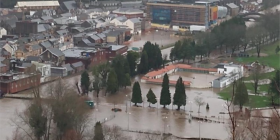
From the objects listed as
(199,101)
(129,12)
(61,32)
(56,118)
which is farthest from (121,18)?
(56,118)

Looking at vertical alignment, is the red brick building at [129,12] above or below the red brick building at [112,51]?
above

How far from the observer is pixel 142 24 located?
1267 cm

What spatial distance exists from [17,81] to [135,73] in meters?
1.75

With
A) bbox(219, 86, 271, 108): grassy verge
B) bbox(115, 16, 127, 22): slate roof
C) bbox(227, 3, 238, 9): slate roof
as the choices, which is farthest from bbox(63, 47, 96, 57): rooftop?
bbox(227, 3, 238, 9): slate roof

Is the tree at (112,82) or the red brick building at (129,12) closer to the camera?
the tree at (112,82)

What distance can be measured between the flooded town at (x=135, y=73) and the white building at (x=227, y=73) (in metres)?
0.01

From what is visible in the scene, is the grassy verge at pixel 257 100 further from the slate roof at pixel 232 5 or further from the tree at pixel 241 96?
the slate roof at pixel 232 5

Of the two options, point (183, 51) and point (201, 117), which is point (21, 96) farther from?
point (183, 51)

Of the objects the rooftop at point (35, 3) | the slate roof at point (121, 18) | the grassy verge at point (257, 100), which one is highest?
the rooftop at point (35, 3)

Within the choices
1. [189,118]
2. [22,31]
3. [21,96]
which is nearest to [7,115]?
[21,96]

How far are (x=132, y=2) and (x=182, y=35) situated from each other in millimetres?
3886

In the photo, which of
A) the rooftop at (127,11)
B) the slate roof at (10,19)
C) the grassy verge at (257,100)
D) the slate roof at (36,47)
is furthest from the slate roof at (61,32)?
the grassy verge at (257,100)

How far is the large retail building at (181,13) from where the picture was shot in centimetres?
1282

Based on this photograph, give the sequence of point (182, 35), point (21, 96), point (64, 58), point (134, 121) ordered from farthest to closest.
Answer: point (182, 35) < point (64, 58) < point (21, 96) < point (134, 121)
